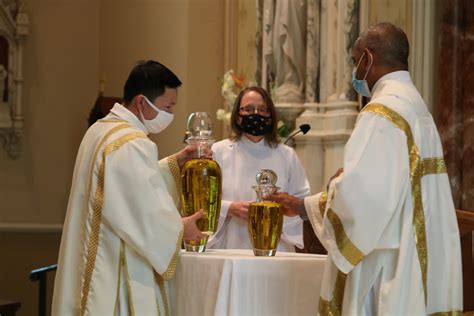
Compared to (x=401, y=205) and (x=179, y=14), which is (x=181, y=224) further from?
(x=179, y=14)

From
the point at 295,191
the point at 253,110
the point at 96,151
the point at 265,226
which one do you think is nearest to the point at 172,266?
the point at 265,226

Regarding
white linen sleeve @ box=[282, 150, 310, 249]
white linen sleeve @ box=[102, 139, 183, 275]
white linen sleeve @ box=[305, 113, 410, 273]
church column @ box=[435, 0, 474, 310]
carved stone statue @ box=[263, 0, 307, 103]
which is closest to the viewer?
white linen sleeve @ box=[305, 113, 410, 273]

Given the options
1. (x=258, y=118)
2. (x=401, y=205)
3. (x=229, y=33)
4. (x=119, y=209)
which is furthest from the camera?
(x=229, y=33)

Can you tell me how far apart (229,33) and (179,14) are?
55 cm

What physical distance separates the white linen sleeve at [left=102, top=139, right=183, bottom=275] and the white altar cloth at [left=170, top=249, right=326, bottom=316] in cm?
18

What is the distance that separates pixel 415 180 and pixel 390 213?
0.21 metres

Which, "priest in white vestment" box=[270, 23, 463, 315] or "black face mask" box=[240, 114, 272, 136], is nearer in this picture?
"priest in white vestment" box=[270, 23, 463, 315]

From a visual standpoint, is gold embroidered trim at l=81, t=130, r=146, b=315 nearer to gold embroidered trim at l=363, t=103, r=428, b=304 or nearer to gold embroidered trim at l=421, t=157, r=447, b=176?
gold embroidered trim at l=363, t=103, r=428, b=304

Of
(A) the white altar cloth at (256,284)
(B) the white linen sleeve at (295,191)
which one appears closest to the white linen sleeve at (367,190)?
(A) the white altar cloth at (256,284)

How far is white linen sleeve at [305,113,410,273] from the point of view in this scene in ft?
11.6

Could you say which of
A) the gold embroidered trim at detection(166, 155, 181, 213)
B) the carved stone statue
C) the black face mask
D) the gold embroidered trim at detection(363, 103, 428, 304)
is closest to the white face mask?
the gold embroidered trim at detection(166, 155, 181, 213)

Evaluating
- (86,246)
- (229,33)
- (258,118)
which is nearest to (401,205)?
(86,246)

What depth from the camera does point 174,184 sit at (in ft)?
15.2

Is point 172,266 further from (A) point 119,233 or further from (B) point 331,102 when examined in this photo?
(B) point 331,102
